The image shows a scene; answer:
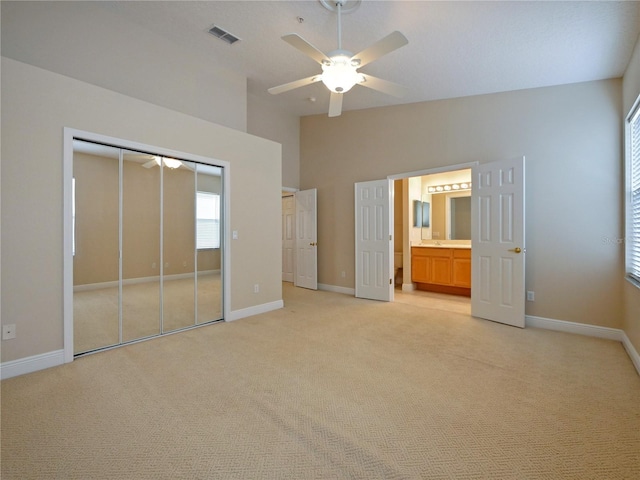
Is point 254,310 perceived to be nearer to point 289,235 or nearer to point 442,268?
point 289,235

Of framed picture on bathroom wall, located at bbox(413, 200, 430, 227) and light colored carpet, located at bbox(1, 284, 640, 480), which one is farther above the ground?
framed picture on bathroom wall, located at bbox(413, 200, 430, 227)

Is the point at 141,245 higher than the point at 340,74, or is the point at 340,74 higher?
the point at 340,74

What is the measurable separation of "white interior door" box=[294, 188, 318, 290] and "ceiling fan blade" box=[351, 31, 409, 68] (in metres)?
3.70

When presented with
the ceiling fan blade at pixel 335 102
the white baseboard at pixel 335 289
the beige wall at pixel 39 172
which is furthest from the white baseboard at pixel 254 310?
the ceiling fan blade at pixel 335 102

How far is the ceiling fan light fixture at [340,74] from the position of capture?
2557mm

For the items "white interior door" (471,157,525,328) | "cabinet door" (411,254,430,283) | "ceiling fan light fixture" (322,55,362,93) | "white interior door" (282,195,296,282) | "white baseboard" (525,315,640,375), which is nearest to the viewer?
"ceiling fan light fixture" (322,55,362,93)

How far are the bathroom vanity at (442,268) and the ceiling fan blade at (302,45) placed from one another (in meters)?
4.34

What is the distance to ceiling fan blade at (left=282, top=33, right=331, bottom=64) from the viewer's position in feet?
7.45

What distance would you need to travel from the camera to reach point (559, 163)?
12.0 feet

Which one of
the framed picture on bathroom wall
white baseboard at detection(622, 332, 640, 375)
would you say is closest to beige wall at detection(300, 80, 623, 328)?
white baseboard at detection(622, 332, 640, 375)

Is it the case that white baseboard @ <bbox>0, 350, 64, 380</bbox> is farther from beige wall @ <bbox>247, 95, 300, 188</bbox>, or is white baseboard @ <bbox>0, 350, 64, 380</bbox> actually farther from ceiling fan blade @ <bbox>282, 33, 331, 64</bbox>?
beige wall @ <bbox>247, 95, 300, 188</bbox>

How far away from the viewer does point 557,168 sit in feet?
12.0

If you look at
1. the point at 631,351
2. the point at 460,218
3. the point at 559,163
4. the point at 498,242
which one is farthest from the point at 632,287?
the point at 460,218

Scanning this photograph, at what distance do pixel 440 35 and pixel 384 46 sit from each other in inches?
48.0
